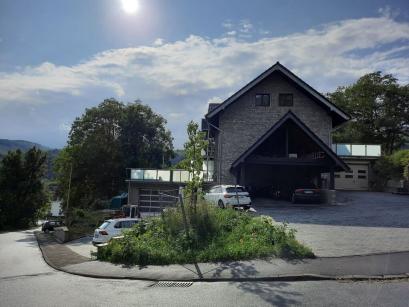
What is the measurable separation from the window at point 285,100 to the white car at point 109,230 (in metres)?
15.2

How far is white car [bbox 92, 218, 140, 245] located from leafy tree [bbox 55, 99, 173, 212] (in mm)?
26385

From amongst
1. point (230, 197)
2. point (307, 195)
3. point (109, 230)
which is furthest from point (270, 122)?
point (109, 230)

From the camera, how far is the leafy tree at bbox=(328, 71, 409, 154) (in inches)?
1989

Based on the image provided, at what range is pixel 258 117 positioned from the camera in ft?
98.9

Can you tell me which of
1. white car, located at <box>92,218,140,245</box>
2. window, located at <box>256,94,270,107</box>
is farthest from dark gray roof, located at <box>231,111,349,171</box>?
white car, located at <box>92,218,140,245</box>

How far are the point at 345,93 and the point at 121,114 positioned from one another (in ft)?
102

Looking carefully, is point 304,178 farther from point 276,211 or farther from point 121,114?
point 121,114

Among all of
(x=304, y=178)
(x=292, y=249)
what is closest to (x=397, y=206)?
(x=304, y=178)

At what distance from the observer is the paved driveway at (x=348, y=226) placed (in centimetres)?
1170

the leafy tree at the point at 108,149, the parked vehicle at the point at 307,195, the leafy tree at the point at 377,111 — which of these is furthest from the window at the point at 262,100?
the leafy tree at the point at 377,111

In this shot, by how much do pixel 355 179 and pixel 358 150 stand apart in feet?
12.2

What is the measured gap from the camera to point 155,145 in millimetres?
56750

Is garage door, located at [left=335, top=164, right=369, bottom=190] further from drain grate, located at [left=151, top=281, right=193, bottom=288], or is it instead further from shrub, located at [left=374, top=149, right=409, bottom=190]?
drain grate, located at [left=151, top=281, right=193, bottom=288]

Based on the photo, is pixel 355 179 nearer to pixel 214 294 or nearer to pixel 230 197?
pixel 230 197
